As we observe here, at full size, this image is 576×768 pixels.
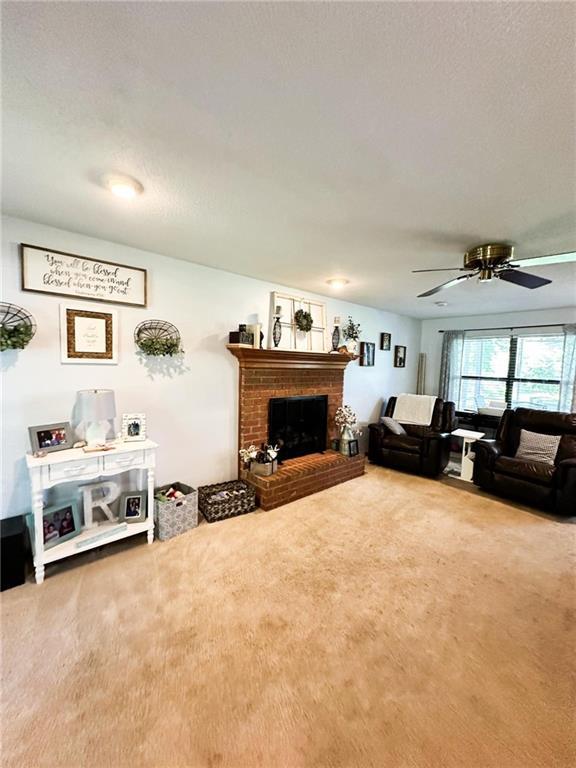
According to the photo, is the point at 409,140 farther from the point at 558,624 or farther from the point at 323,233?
the point at 558,624

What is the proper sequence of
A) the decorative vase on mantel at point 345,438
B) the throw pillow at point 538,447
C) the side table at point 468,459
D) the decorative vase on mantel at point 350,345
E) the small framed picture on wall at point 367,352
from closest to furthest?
the throw pillow at point 538,447
the side table at point 468,459
the decorative vase on mantel at point 345,438
the decorative vase on mantel at point 350,345
the small framed picture on wall at point 367,352

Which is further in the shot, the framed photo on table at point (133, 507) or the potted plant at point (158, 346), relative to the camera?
the potted plant at point (158, 346)

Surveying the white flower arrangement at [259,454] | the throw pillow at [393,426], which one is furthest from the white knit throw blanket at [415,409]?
the white flower arrangement at [259,454]

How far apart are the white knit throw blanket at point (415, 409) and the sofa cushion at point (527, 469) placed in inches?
51.6

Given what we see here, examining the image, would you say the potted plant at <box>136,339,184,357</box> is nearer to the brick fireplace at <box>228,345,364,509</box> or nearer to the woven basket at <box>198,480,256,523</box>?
the brick fireplace at <box>228,345,364,509</box>

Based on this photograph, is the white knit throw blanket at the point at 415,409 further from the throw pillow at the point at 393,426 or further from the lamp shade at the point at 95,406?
the lamp shade at the point at 95,406

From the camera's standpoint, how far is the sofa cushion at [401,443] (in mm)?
4262

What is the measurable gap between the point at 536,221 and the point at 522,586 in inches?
93.9

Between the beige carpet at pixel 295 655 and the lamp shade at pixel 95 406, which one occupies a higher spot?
the lamp shade at pixel 95 406

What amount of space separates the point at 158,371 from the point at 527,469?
3.87 metres

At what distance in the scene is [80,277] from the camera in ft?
7.89

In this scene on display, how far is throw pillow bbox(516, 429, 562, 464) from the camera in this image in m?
3.47

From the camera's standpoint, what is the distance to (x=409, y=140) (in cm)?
127

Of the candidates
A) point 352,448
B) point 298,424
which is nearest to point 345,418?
point 352,448
